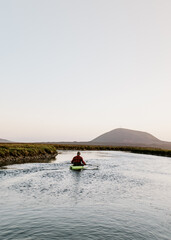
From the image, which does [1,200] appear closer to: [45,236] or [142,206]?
[45,236]

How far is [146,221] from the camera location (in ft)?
41.1

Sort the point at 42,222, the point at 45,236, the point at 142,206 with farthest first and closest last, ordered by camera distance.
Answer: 1. the point at 142,206
2. the point at 42,222
3. the point at 45,236

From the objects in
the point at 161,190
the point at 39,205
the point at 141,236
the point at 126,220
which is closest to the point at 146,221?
the point at 126,220

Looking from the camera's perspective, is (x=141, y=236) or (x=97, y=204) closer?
(x=141, y=236)

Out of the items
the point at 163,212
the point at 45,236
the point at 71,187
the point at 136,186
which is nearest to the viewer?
the point at 45,236

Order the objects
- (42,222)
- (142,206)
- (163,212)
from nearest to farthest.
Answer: (42,222), (163,212), (142,206)

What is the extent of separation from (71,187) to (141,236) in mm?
11428

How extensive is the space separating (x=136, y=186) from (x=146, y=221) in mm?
10352

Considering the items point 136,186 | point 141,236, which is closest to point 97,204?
point 141,236

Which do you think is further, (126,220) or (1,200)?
(1,200)

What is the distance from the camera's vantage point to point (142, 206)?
15555 millimetres

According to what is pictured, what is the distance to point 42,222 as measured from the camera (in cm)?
1183

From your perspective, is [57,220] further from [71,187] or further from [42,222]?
[71,187]

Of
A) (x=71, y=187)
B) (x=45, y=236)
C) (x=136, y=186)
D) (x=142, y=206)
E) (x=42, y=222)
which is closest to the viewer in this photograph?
(x=45, y=236)
